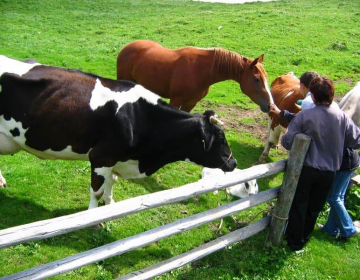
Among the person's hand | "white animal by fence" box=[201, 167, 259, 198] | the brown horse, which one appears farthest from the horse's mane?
"white animal by fence" box=[201, 167, 259, 198]

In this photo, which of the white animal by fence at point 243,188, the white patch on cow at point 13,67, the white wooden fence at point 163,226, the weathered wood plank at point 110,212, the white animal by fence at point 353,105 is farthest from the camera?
the white animal by fence at point 243,188

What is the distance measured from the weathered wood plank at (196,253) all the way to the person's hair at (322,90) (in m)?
1.87

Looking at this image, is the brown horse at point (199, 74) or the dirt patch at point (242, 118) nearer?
the brown horse at point (199, 74)

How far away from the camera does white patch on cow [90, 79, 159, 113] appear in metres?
4.86

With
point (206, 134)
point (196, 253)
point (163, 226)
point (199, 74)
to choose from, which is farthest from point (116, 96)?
point (199, 74)

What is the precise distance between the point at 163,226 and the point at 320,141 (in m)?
2.19

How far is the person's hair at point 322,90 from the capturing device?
4.41 m

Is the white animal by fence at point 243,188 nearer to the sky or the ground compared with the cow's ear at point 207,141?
nearer to the ground

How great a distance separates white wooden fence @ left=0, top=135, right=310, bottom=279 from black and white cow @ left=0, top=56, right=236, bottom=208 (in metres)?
0.93

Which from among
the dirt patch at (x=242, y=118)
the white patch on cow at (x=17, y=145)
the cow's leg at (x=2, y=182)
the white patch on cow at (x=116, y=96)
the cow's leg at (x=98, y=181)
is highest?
the white patch on cow at (x=116, y=96)

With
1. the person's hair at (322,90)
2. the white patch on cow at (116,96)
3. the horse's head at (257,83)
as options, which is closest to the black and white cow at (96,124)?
the white patch on cow at (116,96)

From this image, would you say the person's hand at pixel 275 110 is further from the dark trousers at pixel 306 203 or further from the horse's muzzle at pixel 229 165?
the dark trousers at pixel 306 203

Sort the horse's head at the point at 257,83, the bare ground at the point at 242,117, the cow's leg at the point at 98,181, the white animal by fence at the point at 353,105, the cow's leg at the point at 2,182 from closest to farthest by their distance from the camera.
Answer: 1. the cow's leg at the point at 98,181
2. the cow's leg at the point at 2,182
3. the white animal by fence at the point at 353,105
4. the horse's head at the point at 257,83
5. the bare ground at the point at 242,117

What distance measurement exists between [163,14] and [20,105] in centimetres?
2290
